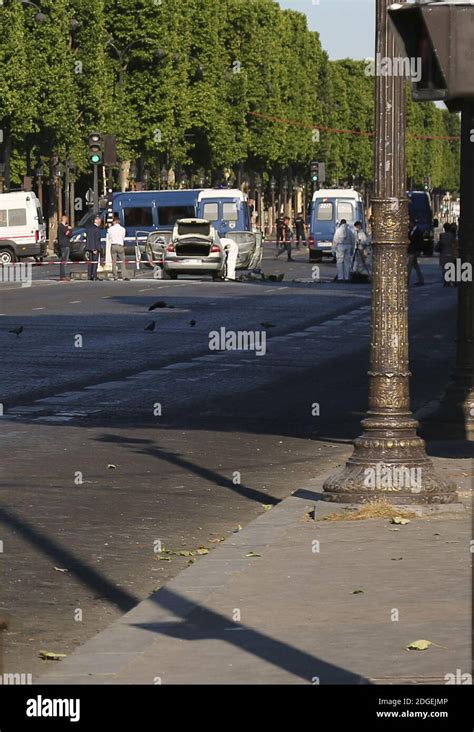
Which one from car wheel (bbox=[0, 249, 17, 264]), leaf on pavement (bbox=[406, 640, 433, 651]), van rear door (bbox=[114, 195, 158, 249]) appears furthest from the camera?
van rear door (bbox=[114, 195, 158, 249])

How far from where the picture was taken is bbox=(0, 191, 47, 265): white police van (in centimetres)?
6319

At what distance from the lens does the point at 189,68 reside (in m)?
94.2

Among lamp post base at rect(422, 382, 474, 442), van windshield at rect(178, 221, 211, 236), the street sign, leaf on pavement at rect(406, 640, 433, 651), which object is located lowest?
lamp post base at rect(422, 382, 474, 442)

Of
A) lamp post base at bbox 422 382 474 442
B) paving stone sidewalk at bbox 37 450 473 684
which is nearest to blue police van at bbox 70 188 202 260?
lamp post base at bbox 422 382 474 442

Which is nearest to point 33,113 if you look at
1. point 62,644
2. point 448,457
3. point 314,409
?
point 314,409

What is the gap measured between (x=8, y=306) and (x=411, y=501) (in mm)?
25892

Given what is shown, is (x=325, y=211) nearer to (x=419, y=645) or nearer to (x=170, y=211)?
(x=170, y=211)

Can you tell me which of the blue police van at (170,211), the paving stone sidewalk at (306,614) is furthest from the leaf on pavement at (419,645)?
the blue police van at (170,211)

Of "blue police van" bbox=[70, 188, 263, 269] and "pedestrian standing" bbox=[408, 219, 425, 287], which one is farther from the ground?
"blue police van" bbox=[70, 188, 263, 269]

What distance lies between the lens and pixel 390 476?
11.0 meters

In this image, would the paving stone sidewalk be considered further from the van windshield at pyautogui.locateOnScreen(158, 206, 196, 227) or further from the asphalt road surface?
the van windshield at pyautogui.locateOnScreen(158, 206, 196, 227)

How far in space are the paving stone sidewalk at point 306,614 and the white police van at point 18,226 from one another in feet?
175
